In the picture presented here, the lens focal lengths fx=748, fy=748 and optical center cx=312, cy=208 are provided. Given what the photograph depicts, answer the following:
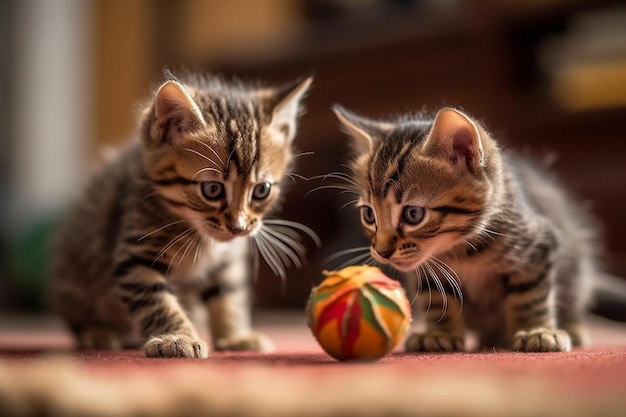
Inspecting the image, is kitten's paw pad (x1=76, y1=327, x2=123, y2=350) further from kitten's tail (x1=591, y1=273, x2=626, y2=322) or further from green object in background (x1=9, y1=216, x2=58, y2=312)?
green object in background (x1=9, y1=216, x2=58, y2=312)

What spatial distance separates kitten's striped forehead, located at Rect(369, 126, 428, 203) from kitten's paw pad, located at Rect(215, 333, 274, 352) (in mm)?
531

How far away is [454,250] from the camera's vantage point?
68.0 inches

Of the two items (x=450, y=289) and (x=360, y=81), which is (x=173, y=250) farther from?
(x=360, y=81)

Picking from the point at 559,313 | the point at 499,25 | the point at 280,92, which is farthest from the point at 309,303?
the point at 499,25

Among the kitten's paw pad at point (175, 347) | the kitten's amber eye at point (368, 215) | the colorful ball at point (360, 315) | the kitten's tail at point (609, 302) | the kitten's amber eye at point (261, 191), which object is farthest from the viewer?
the kitten's tail at point (609, 302)

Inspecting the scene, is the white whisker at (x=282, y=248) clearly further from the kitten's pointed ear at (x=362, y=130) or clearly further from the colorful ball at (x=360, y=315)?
the colorful ball at (x=360, y=315)

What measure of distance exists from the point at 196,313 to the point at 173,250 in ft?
1.19

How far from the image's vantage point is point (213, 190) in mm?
1762

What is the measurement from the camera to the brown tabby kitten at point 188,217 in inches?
68.9

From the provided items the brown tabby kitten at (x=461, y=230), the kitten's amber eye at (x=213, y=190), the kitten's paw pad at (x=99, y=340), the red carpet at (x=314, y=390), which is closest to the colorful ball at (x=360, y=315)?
the red carpet at (x=314, y=390)

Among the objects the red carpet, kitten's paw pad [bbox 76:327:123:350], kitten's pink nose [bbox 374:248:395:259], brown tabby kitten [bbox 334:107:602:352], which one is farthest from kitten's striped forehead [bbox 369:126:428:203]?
kitten's paw pad [bbox 76:327:123:350]

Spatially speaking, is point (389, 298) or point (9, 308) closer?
point (389, 298)

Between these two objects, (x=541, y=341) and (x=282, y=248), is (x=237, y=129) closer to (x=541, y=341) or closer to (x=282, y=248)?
(x=282, y=248)

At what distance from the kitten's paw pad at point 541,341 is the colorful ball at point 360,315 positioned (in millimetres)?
388
